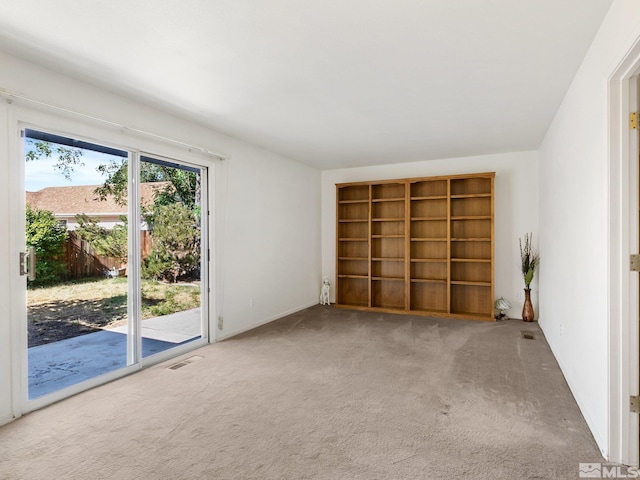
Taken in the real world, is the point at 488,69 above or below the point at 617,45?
above

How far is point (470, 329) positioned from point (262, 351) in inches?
108

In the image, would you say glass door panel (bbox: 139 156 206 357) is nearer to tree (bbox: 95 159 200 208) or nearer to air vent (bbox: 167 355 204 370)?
tree (bbox: 95 159 200 208)

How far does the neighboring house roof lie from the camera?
2723 mm

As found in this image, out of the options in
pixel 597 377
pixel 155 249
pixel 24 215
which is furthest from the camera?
pixel 155 249

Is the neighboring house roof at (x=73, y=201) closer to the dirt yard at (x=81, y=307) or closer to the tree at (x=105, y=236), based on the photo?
the tree at (x=105, y=236)

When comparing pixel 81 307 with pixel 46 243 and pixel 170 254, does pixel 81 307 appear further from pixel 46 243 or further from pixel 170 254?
pixel 170 254

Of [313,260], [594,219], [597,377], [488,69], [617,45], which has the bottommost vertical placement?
[597,377]

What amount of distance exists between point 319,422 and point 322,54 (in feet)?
8.23

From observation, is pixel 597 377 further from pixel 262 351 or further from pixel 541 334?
pixel 262 351

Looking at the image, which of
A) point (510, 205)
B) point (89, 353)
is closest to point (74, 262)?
point (89, 353)

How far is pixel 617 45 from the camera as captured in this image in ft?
6.08

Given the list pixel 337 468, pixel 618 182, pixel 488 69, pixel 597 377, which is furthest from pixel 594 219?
pixel 337 468

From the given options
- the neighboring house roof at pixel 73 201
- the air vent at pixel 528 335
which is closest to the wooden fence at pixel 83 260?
the neighboring house roof at pixel 73 201

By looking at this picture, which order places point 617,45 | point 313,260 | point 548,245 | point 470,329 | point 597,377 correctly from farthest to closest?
1. point 313,260
2. point 470,329
3. point 548,245
4. point 597,377
5. point 617,45
